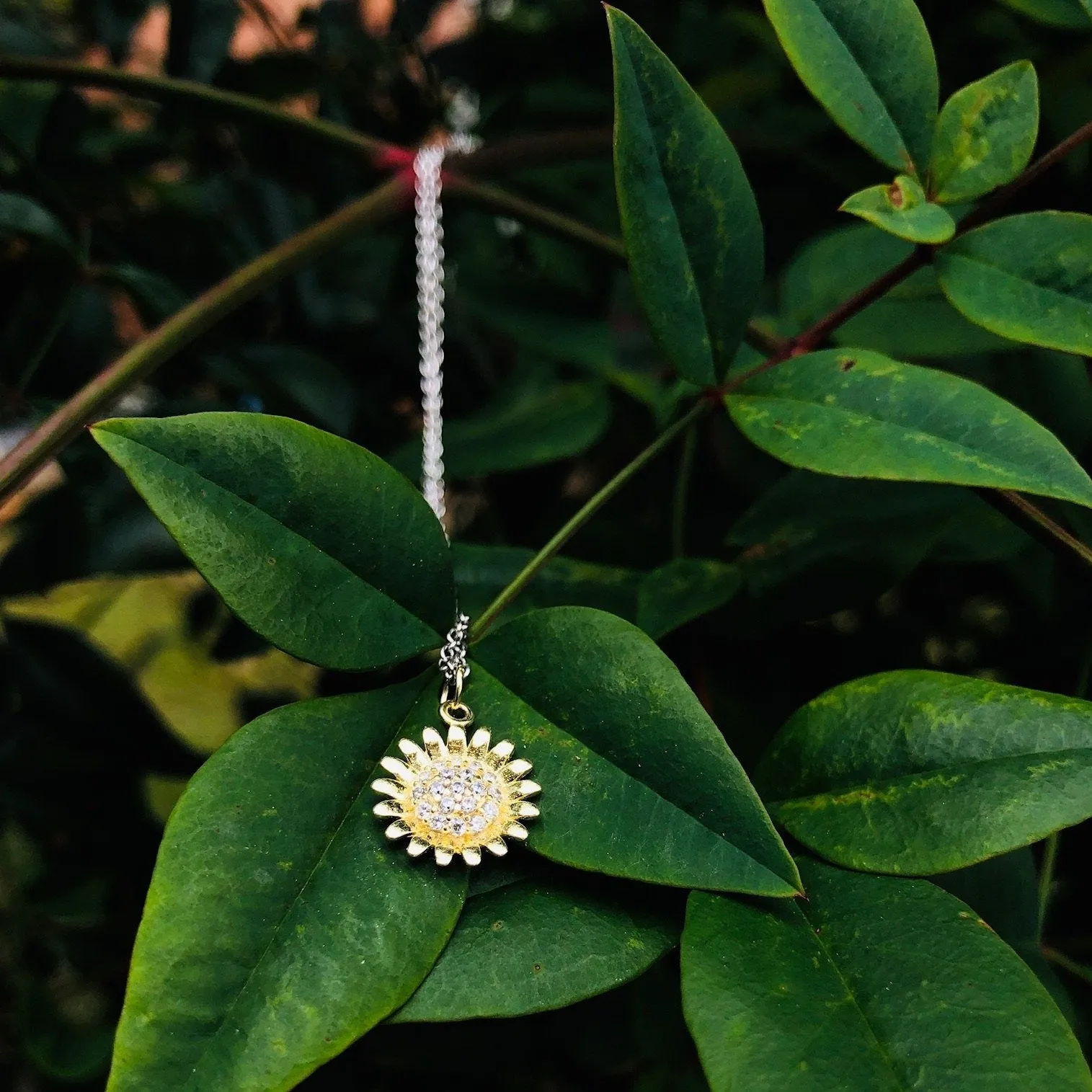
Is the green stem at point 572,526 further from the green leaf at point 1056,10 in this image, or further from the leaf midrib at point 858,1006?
the green leaf at point 1056,10

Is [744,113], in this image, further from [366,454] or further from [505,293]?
[366,454]

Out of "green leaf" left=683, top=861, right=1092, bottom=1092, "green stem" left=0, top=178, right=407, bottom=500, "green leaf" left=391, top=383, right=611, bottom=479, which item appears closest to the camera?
"green leaf" left=683, top=861, right=1092, bottom=1092

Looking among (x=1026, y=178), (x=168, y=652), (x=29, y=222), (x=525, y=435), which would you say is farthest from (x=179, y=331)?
(x=168, y=652)

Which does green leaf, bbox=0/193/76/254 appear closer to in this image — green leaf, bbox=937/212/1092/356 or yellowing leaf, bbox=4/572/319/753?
green leaf, bbox=937/212/1092/356

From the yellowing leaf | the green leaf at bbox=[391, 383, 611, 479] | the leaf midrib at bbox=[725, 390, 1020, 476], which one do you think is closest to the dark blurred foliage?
the green leaf at bbox=[391, 383, 611, 479]

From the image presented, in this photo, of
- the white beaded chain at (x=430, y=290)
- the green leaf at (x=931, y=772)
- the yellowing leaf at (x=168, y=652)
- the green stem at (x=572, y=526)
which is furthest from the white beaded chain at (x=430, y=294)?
the yellowing leaf at (x=168, y=652)

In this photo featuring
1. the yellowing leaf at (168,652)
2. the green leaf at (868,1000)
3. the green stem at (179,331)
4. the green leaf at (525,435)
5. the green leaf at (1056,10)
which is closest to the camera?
the green leaf at (868,1000)

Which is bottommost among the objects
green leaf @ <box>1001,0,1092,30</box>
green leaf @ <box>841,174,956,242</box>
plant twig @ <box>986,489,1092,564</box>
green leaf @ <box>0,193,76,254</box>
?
plant twig @ <box>986,489,1092,564</box>
